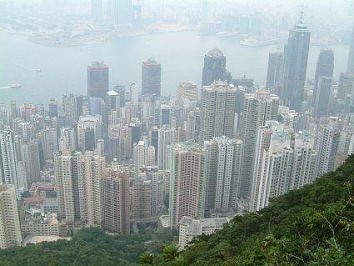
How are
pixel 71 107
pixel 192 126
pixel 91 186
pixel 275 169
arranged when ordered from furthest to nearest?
1. pixel 71 107
2. pixel 192 126
3. pixel 91 186
4. pixel 275 169

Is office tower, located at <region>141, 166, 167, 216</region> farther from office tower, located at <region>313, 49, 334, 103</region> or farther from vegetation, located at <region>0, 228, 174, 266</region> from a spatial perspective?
office tower, located at <region>313, 49, 334, 103</region>

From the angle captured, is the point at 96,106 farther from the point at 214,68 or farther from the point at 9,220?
the point at 9,220

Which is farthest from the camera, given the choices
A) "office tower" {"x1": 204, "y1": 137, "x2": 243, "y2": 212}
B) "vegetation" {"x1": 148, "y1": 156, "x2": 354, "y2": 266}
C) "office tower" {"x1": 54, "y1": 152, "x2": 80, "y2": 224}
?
"office tower" {"x1": 204, "y1": 137, "x2": 243, "y2": 212}

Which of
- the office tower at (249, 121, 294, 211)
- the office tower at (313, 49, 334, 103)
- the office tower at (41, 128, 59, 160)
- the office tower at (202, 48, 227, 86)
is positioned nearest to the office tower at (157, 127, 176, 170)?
the office tower at (41, 128, 59, 160)

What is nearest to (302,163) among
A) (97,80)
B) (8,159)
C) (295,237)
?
(295,237)

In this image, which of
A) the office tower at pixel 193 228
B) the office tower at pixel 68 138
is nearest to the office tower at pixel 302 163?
the office tower at pixel 193 228

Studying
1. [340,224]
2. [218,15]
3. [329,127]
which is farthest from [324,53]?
[340,224]
